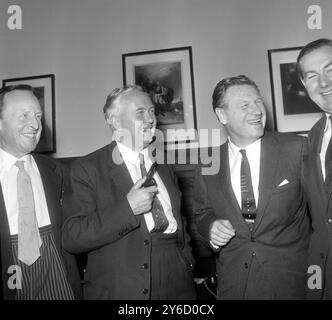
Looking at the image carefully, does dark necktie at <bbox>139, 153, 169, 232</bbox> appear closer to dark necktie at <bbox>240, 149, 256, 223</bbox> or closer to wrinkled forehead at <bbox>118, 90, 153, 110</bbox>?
dark necktie at <bbox>240, 149, 256, 223</bbox>

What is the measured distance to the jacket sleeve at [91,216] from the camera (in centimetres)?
185

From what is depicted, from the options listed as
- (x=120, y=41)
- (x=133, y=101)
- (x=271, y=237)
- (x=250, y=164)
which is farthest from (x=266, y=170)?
(x=120, y=41)

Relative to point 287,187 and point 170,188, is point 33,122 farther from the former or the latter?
point 287,187

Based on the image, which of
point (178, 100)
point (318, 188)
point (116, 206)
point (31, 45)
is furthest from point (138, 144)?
point (31, 45)

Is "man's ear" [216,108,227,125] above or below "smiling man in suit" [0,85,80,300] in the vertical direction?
above

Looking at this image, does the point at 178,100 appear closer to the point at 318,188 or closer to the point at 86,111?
the point at 86,111

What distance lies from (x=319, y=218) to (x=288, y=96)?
2.14m

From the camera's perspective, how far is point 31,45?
14.0ft

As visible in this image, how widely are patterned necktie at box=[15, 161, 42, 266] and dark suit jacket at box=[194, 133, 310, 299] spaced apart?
0.89 metres

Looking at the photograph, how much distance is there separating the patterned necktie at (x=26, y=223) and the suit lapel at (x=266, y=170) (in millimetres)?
1118

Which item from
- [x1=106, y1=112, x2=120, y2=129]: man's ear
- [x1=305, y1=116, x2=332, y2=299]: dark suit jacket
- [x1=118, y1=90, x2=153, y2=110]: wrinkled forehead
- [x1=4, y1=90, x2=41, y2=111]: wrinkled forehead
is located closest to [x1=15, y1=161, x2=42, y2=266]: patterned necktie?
[x1=4, y1=90, x2=41, y2=111]: wrinkled forehead

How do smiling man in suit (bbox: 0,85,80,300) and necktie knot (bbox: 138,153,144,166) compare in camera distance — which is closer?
smiling man in suit (bbox: 0,85,80,300)

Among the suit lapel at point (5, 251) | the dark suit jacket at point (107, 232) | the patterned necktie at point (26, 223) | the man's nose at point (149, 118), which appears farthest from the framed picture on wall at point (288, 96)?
the suit lapel at point (5, 251)

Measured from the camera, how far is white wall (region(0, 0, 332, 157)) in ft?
12.7
